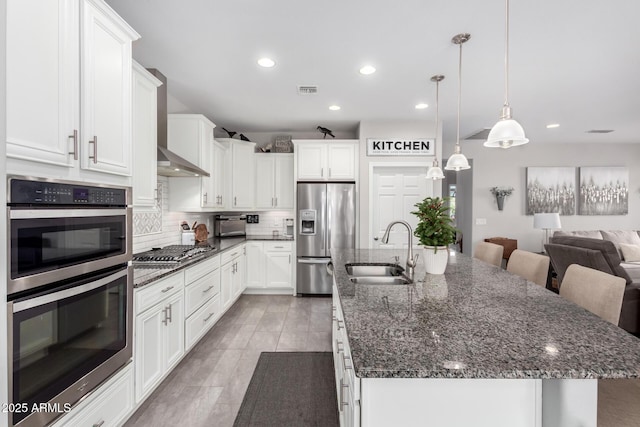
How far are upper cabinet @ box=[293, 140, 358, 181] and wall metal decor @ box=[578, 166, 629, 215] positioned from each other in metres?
4.84

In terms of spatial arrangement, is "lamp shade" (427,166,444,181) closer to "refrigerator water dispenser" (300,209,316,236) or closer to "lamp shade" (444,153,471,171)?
"lamp shade" (444,153,471,171)

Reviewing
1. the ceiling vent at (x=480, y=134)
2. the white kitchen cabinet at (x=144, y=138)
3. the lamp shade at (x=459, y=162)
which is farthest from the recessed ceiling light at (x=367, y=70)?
the ceiling vent at (x=480, y=134)

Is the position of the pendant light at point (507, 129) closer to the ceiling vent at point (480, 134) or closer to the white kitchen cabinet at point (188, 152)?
the white kitchen cabinet at point (188, 152)

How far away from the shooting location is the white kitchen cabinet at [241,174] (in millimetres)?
4699

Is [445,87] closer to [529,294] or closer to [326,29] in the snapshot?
[326,29]

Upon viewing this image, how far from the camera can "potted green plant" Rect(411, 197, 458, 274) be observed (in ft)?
6.48

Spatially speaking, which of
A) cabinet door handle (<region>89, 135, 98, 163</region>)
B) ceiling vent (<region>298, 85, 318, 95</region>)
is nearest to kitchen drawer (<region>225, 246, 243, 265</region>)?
ceiling vent (<region>298, 85, 318, 95</region>)

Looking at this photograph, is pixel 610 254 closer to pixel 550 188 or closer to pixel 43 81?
pixel 550 188

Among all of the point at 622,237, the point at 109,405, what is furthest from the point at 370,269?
the point at 622,237

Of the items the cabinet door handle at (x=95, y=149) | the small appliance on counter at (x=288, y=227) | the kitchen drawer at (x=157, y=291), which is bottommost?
the kitchen drawer at (x=157, y=291)

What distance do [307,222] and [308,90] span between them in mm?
1931

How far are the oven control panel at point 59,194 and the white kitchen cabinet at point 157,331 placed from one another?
65 cm

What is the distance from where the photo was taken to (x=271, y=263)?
4723mm

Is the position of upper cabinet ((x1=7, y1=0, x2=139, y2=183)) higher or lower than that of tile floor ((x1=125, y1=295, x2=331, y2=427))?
higher
